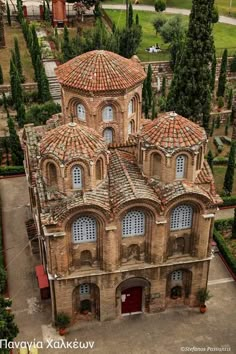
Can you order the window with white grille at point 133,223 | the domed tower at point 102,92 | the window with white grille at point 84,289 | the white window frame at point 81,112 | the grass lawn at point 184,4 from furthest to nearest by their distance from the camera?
the grass lawn at point 184,4
the white window frame at point 81,112
the domed tower at point 102,92
the window with white grille at point 84,289
the window with white grille at point 133,223

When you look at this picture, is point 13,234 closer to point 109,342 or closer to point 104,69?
point 109,342

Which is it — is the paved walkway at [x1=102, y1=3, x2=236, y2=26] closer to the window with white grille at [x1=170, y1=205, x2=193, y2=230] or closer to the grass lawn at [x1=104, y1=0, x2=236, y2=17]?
the grass lawn at [x1=104, y1=0, x2=236, y2=17]

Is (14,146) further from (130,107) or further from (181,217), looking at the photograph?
(181,217)

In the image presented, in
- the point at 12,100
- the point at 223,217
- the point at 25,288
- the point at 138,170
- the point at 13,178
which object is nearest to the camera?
the point at 138,170

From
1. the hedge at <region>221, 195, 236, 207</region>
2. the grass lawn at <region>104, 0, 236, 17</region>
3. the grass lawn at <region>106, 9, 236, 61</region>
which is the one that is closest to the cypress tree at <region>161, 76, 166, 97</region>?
the grass lawn at <region>106, 9, 236, 61</region>

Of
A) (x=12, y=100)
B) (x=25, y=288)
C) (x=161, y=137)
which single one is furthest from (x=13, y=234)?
(x=12, y=100)

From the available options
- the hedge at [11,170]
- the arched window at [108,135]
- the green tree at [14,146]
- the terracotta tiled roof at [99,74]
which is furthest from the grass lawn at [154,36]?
the arched window at [108,135]

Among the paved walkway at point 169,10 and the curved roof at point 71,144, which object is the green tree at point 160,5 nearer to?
the paved walkway at point 169,10
